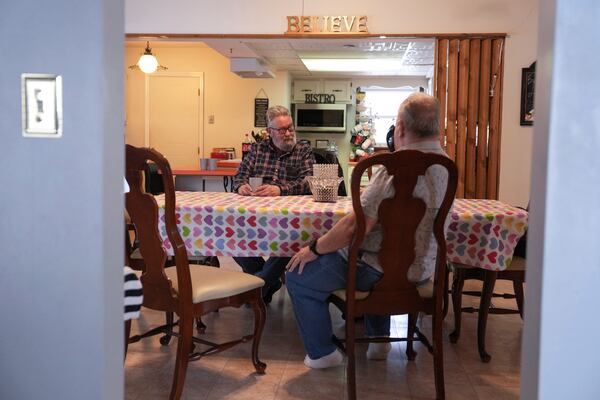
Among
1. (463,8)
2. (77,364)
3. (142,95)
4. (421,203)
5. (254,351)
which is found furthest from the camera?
(142,95)

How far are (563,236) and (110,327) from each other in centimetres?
98

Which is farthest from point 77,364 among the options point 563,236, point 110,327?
point 563,236

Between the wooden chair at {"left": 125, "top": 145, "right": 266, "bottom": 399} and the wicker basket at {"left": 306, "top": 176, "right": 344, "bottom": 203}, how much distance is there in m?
0.74

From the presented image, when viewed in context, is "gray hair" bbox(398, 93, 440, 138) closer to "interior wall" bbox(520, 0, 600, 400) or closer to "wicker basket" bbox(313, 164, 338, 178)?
"wicker basket" bbox(313, 164, 338, 178)

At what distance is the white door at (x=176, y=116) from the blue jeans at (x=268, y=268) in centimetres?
498

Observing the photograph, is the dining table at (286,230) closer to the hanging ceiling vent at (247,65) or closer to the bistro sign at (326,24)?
the bistro sign at (326,24)

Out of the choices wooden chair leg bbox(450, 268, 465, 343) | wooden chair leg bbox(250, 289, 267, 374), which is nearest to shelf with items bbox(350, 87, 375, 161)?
wooden chair leg bbox(450, 268, 465, 343)

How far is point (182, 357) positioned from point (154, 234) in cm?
48

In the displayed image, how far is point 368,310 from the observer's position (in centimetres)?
239

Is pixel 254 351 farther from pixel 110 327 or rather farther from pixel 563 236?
pixel 563 236

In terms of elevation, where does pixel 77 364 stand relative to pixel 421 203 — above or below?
below

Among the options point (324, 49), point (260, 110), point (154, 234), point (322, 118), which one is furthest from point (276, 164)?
point (322, 118)

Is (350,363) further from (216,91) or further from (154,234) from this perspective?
(216,91)

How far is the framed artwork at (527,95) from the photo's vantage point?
16.3 feet
